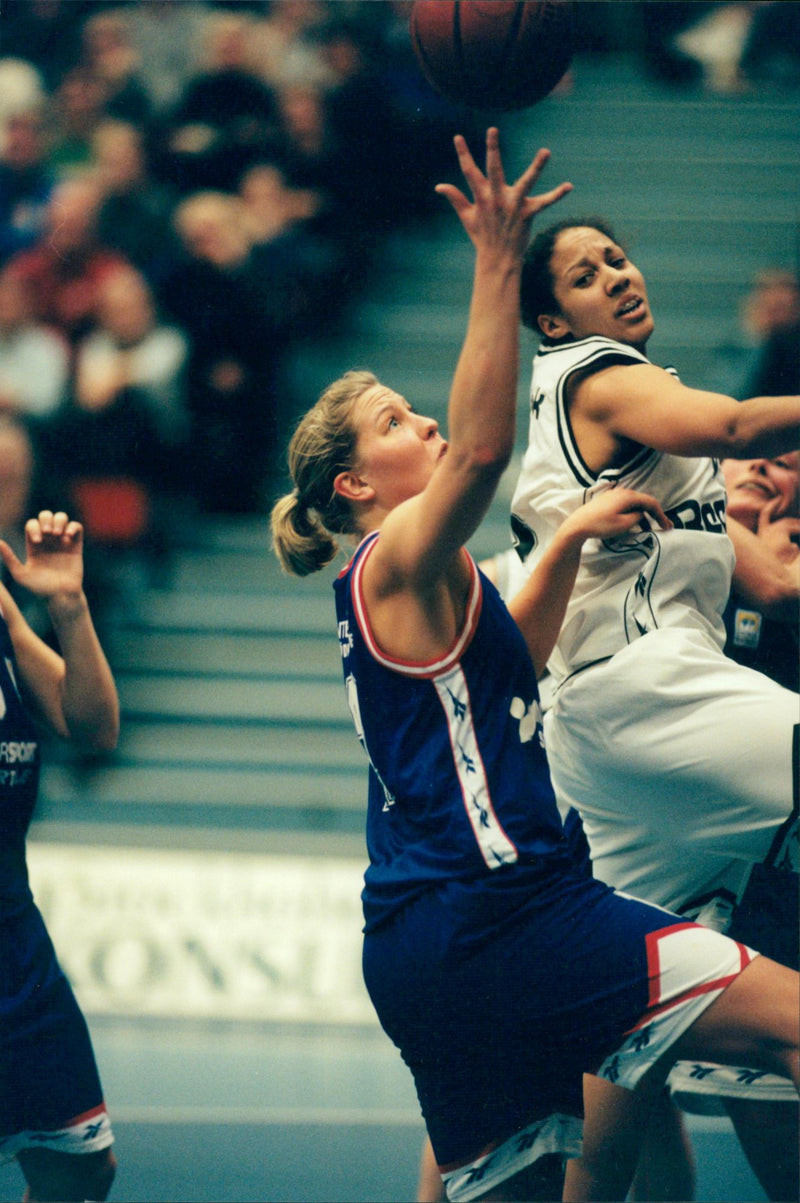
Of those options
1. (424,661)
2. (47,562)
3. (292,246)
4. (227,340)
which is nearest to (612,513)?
(424,661)

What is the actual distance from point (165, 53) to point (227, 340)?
109cm

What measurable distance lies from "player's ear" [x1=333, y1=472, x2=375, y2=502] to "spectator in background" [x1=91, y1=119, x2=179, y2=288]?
2750mm

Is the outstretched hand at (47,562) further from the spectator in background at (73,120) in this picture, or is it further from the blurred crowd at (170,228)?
the spectator in background at (73,120)

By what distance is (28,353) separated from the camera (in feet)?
14.4

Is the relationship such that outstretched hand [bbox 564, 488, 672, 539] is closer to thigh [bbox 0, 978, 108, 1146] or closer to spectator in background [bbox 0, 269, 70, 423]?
thigh [bbox 0, 978, 108, 1146]

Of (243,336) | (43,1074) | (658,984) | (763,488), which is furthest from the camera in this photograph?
(243,336)

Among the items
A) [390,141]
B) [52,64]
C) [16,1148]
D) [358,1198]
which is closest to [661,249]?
[390,141]

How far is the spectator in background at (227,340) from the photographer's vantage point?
4.30 metres

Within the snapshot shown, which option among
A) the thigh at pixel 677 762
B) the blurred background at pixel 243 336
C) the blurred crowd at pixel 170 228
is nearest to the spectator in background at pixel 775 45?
the blurred background at pixel 243 336

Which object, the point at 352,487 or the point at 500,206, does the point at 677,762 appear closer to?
the point at 352,487

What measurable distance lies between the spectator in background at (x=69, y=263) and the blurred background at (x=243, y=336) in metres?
0.01

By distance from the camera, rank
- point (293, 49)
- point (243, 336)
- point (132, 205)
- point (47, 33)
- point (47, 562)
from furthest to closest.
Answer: point (132, 205) → point (293, 49) → point (243, 336) → point (47, 33) → point (47, 562)

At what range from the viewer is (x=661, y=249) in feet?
15.4

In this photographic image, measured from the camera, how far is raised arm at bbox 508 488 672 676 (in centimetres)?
197
